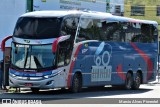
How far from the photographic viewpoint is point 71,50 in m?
23.7

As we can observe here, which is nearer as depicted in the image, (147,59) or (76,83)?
(76,83)

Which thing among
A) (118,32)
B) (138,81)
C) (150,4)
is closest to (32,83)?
(118,32)

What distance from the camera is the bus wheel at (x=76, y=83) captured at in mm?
24125

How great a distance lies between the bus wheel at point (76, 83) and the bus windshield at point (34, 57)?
185cm

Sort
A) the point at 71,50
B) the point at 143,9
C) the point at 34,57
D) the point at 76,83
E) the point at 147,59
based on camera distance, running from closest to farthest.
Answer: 1. the point at 34,57
2. the point at 71,50
3. the point at 76,83
4. the point at 147,59
5. the point at 143,9

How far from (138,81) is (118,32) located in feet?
12.2

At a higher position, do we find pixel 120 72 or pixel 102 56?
pixel 102 56

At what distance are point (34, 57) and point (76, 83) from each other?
259cm

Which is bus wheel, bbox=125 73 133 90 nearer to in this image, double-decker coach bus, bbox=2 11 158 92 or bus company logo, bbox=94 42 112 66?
double-decker coach bus, bbox=2 11 158 92

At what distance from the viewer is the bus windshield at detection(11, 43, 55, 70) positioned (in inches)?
895

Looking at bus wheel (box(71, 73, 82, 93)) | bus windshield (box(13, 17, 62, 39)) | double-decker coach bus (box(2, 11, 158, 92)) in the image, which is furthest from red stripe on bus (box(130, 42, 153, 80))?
bus windshield (box(13, 17, 62, 39))

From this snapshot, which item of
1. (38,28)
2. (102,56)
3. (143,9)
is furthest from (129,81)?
(143,9)

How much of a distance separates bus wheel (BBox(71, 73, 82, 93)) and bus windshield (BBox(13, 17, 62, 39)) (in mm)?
2467

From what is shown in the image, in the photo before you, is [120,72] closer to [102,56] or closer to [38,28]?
[102,56]
